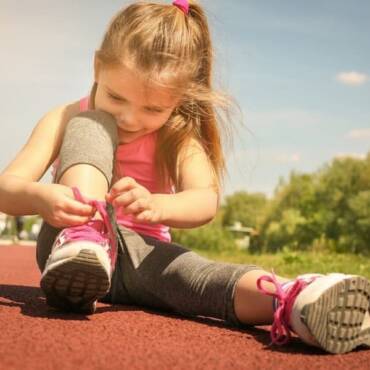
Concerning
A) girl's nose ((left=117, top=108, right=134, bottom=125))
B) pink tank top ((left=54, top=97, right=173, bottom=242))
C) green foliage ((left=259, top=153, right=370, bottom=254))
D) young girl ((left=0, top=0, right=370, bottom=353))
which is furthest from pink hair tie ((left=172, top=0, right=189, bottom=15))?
green foliage ((left=259, top=153, right=370, bottom=254))

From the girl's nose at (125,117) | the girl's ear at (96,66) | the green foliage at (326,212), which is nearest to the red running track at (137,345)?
the girl's nose at (125,117)

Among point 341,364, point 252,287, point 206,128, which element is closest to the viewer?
point 341,364

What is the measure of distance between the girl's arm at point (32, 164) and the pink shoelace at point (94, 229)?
15cm

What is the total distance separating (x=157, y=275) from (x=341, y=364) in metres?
0.85

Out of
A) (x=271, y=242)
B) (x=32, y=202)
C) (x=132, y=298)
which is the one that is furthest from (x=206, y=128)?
(x=271, y=242)

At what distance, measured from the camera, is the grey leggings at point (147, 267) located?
2.28 m

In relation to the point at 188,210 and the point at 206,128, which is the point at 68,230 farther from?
the point at 206,128

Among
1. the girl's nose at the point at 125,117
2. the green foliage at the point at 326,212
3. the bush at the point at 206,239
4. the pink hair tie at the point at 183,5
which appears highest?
the pink hair tie at the point at 183,5

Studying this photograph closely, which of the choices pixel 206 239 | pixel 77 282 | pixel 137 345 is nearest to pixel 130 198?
pixel 77 282

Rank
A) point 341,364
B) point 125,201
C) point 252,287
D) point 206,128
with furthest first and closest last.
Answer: point 206,128, point 252,287, point 125,201, point 341,364

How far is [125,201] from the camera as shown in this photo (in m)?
2.03

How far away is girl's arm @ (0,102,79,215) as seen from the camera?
2252mm

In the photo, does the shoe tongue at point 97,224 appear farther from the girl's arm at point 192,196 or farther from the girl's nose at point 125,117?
the girl's nose at point 125,117

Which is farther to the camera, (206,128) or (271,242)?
(271,242)
